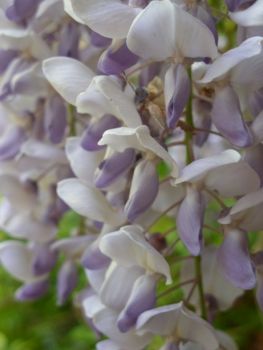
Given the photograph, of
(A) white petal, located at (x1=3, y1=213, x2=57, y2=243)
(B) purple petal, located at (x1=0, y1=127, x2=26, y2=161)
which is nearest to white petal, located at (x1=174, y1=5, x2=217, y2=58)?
(B) purple petal, located at (x1=0, y1=127, x2=26, y2=161)

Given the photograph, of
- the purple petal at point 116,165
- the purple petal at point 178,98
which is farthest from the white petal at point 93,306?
the purple petal at point 178,98

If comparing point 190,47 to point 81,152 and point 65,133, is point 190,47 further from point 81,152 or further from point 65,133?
point 65,133

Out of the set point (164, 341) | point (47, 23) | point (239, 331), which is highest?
point (47, 23)

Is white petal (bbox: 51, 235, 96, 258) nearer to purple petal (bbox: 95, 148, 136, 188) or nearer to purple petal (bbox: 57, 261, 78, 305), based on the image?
purple petal (bbox: 57, 261, 78, 305)

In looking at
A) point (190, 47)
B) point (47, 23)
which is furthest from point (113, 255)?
point (47, 23)

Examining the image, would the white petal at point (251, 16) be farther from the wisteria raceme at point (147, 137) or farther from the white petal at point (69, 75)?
the white petal at point (69, 75)
